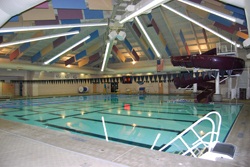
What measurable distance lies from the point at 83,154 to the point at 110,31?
6771 mm

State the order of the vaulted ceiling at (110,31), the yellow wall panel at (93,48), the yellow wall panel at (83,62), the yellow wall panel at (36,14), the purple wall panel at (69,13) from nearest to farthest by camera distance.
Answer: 1. the yellow wall panel at (36,14)
2. the vaulted ceiling at (110,31)
3. the purple wall panel at (69,13)
4. the yellow wall panel at (93,48)
5. the yellow wall panel at (83,62)

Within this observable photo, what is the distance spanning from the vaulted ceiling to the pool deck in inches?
152

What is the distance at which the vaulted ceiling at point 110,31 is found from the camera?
6.84 meters

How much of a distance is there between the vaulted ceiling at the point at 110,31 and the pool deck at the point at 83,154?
152 inches

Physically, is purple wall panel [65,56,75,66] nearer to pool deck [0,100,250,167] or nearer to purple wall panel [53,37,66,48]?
purple wall panel [53,37,66,48]

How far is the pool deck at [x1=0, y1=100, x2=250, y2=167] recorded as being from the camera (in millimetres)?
1963

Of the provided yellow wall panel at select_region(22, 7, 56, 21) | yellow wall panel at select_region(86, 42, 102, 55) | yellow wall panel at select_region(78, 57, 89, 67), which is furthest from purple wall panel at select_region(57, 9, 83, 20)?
yellow wall panel at select_region(78, 57, 89, 67)

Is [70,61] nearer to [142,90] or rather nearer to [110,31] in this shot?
[142,90]

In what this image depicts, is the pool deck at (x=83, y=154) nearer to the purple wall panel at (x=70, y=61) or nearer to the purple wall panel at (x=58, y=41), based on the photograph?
the purple wall panel at (x=58, y=41)

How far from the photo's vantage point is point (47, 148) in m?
2.48

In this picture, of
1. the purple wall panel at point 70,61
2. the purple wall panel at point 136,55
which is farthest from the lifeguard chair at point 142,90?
the purple wall panel at point 70,61

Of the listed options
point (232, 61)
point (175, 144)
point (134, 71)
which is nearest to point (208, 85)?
point (232, 61)

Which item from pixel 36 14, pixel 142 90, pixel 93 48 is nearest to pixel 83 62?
pixel 93 48

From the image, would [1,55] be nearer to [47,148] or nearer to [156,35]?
[156,35]
